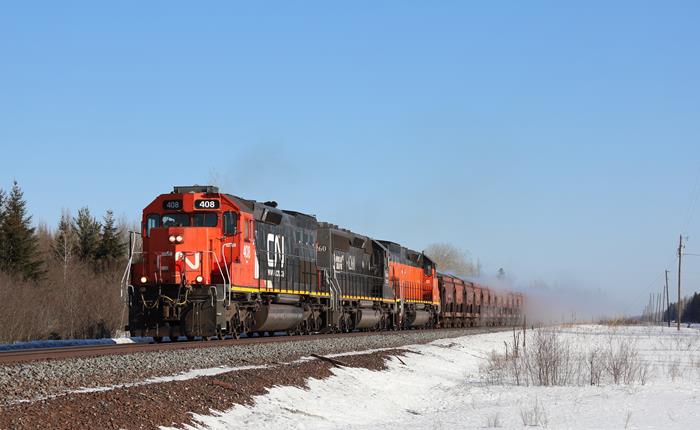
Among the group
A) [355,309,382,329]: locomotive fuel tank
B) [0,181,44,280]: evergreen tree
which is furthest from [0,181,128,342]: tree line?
[355,309,382,329]: locomotive fuel tank

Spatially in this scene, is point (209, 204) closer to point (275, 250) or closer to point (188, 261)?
point (188, 261)

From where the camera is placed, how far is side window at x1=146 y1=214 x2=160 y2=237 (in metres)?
22.5

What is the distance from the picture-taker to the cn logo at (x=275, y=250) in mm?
24953

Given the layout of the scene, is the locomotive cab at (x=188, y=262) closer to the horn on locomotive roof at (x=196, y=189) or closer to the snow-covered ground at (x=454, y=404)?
the horn on locomotive roof at (x=196, y=189)

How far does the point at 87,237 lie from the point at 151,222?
46.3 metres

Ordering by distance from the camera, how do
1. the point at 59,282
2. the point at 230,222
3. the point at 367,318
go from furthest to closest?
the point at 59,282
the point at 367,318
the point at 230,222

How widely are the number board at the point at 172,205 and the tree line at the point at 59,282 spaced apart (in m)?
5.29

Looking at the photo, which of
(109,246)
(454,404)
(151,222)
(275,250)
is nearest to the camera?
(454,404)

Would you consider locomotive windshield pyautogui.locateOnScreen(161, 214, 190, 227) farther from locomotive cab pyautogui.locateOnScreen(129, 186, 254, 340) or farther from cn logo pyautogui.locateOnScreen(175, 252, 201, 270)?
cn logo pyautogui.locateOnScreen(175, 252, 201, 270)

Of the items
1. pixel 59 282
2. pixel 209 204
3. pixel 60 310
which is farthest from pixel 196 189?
pixel 59 282

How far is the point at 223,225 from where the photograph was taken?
883 inches

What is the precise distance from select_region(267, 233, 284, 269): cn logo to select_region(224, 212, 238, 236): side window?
101 inches

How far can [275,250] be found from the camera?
25531 mm

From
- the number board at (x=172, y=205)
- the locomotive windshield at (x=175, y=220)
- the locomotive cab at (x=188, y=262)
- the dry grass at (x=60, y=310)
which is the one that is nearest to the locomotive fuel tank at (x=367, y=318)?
the dry grass at (x=60, y=310)
